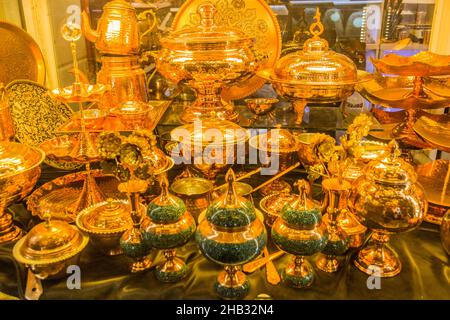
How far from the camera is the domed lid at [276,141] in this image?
1.19 m

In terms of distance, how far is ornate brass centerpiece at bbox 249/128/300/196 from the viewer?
46.9 inches

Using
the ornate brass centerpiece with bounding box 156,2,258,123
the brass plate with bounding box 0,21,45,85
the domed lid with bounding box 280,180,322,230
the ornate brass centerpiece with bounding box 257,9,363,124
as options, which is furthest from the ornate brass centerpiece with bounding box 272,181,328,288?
the brass plate with bounding box 0,21,45,85

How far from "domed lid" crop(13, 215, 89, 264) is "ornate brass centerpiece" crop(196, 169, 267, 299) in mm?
286

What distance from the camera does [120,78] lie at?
1.38m

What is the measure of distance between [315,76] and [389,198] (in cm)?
44

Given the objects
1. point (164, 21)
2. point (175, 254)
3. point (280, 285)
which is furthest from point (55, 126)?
point (280, 285)

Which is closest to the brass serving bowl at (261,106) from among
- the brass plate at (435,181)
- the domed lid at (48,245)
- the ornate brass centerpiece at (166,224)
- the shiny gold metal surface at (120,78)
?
the shiny gold metal surface at (120,78)

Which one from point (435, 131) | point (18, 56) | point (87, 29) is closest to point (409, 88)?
point (435, 131)

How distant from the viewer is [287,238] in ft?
2.70

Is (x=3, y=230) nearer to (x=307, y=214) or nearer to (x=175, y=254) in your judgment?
(x=175, y=254)

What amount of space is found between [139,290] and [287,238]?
33cm

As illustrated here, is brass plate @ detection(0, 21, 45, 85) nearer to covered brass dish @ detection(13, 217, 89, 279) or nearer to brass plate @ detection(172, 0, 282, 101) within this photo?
brass plate @ detection(172, 0, 282, 101)

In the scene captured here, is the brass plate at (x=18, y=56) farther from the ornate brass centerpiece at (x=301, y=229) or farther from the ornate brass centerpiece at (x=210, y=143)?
the ornate brass centerpiece at (x=301, y=229)

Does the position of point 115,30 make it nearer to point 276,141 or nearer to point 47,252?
point 276,141
